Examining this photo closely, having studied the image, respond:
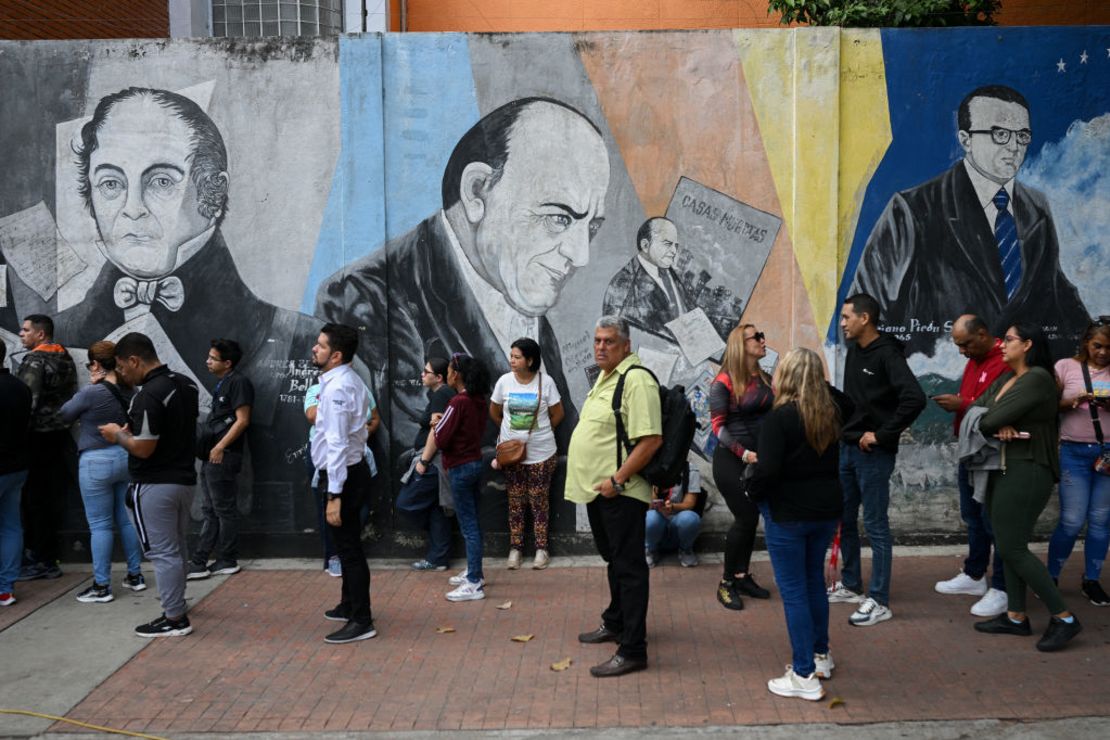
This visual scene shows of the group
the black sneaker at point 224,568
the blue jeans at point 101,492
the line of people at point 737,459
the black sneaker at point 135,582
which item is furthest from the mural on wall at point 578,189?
the blue jeans at point 101,492

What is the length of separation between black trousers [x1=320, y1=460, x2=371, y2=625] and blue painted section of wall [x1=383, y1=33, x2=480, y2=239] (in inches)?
106

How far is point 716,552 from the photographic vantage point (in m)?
8.79

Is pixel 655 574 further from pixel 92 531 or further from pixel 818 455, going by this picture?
pixel 92 531

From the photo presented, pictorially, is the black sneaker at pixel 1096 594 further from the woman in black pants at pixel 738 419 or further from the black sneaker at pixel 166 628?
the black sneaker at pixel 166 628

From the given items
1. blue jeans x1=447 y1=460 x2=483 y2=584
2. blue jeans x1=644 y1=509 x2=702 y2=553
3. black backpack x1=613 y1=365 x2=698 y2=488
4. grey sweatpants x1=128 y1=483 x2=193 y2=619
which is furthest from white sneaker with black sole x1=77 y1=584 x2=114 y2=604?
black backpack x1=613 y1=365 x2=698 y2=488

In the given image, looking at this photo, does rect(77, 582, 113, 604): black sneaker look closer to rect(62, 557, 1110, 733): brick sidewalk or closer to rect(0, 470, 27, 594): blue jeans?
rect(0, 470, 27, 594): blue jeans

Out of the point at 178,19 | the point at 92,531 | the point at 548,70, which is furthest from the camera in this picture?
the point at 178,19

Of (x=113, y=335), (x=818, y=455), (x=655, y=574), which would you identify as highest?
(x=113, y=335)

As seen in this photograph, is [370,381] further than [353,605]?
Yes

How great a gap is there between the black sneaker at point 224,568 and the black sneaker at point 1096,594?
6523 millimetres

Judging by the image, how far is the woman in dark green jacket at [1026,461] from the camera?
6.41 m

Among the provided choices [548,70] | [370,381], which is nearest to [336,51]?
[548,70]

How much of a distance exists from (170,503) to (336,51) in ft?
13.2

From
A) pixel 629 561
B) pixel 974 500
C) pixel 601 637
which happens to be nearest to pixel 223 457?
pixel 601 637
